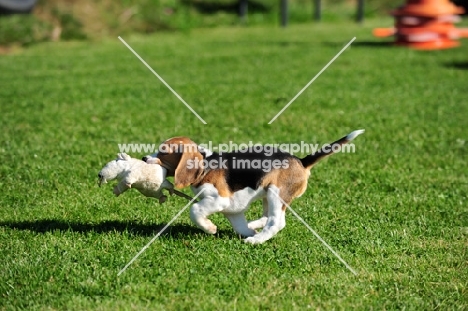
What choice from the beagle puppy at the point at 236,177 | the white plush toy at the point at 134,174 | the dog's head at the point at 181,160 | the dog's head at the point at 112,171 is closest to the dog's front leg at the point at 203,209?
the beagle puppy at the point at 236,177

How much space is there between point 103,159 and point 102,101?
9.08 feet

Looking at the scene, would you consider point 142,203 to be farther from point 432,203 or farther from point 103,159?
point 432,203

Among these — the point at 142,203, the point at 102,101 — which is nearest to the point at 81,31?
the point at 102,101

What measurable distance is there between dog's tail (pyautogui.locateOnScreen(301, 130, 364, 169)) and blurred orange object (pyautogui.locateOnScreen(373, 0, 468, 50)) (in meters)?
10.2

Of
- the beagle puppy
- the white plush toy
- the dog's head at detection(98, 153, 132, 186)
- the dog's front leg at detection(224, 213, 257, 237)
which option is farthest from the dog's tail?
the dog's head at detection(98, 153, 132, 186)

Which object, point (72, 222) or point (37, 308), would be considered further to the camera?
point (72, 222)

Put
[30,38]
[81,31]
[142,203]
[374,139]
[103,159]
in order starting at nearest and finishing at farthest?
[142,203] → [103,159] → [374,139] → [30,38] → [81,31]

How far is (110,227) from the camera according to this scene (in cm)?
481

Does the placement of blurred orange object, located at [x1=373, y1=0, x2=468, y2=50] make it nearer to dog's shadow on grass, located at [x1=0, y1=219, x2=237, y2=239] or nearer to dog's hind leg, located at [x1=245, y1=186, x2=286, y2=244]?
dog's shadow on grass, located at [x1=0, y1=219, x2=237, y2=239]

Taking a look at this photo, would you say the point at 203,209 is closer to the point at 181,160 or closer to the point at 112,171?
the point at 181,160

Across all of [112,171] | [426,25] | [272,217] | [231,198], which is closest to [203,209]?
[231,198]

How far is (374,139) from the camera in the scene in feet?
24.6

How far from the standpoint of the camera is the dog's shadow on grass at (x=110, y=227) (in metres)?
4.69

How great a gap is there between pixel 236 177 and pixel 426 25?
1091cm
